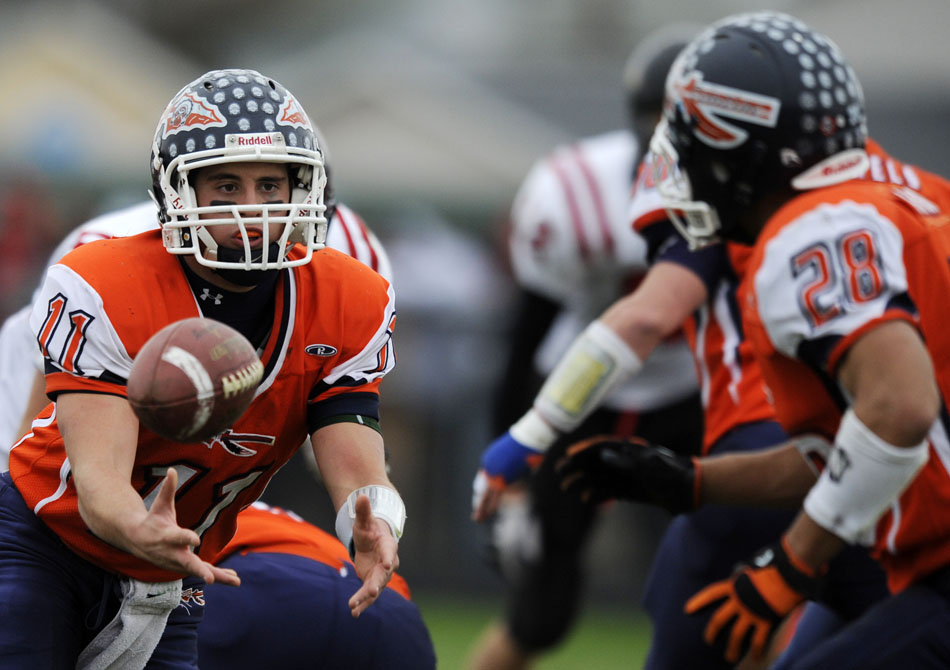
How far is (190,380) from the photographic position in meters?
2.51

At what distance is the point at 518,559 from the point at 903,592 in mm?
2388

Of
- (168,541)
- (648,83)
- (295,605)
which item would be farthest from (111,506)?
(648,83)

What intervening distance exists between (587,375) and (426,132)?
9.89m

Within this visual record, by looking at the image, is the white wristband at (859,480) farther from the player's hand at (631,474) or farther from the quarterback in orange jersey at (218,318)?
the quarterback in orange jersey at (218,318)

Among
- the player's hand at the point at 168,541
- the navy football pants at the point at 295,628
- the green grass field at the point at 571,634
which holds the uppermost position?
the player's hand at the point at 168,541

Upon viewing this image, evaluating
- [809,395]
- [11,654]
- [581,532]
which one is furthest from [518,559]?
[11,654]

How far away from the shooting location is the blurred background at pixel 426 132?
8141mm

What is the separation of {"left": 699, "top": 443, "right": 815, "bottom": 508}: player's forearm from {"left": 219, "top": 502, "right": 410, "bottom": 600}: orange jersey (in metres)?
0.77

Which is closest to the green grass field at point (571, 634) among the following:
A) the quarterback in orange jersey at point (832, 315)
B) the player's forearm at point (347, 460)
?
the quarterback in orange jersey at point (832, 315)

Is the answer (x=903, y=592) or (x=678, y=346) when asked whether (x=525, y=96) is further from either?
(x=903, y=592)

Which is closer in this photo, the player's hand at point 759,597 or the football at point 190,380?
the football at point 190,380

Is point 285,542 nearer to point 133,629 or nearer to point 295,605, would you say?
point 295,605

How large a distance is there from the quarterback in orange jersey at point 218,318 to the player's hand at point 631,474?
0.77 meters

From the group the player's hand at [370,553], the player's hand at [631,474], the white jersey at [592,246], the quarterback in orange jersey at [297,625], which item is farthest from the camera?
the white jersey at [592,246]
